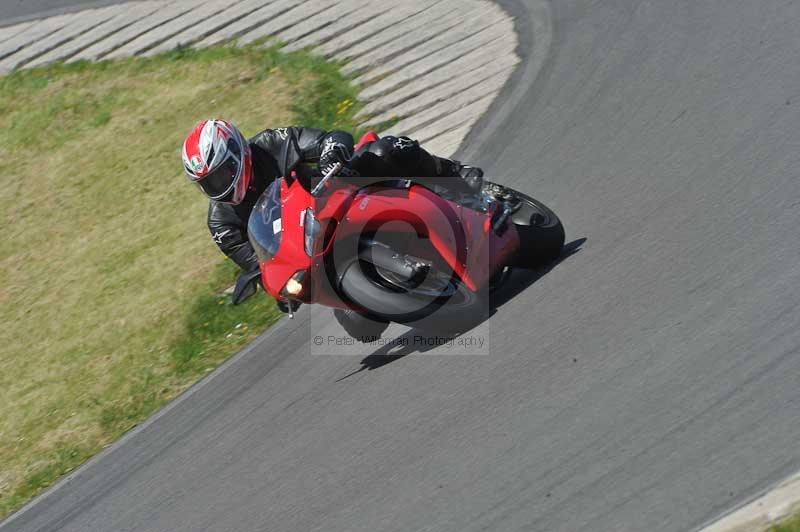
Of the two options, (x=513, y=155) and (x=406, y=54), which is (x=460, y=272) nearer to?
(x=513, y=155)

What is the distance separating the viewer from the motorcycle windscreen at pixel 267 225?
6.11m

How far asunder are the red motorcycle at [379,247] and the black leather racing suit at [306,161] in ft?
0.46

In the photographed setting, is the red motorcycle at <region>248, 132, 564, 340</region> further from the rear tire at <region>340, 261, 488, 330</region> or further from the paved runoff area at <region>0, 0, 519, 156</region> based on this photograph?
the paved runoff area at <region>0, 0, 519, 156</region>

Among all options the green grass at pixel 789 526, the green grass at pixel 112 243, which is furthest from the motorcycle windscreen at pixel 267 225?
the green grass at pixel 789 526

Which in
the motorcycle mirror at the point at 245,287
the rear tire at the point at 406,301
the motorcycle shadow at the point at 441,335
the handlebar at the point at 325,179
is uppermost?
the handlebar at the point at 325,179

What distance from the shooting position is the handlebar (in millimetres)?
5946

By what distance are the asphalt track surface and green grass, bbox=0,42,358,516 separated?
690 mm

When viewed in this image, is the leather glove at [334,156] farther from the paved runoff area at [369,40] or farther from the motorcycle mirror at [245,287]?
the paved runoff area at [369,40]

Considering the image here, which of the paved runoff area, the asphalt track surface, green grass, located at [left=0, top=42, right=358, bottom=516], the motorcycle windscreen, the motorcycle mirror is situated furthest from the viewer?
the paved runoff area

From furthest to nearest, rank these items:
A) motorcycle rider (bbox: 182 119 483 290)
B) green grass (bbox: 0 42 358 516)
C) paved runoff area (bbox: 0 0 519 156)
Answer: paved runoff area (bbox: 0 0 519 156), green grass (bbox: 0 42 358 516), motorcycle rider (bbox: 182 119 483 290)

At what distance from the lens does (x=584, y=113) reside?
871cm

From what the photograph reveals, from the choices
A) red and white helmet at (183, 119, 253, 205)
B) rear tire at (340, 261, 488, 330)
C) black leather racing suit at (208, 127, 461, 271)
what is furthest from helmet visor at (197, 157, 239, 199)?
rear tire at (340, 261, 488, 330)

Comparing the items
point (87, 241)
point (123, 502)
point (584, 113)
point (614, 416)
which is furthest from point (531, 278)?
point (87, 241)

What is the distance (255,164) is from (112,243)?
4061 mm
